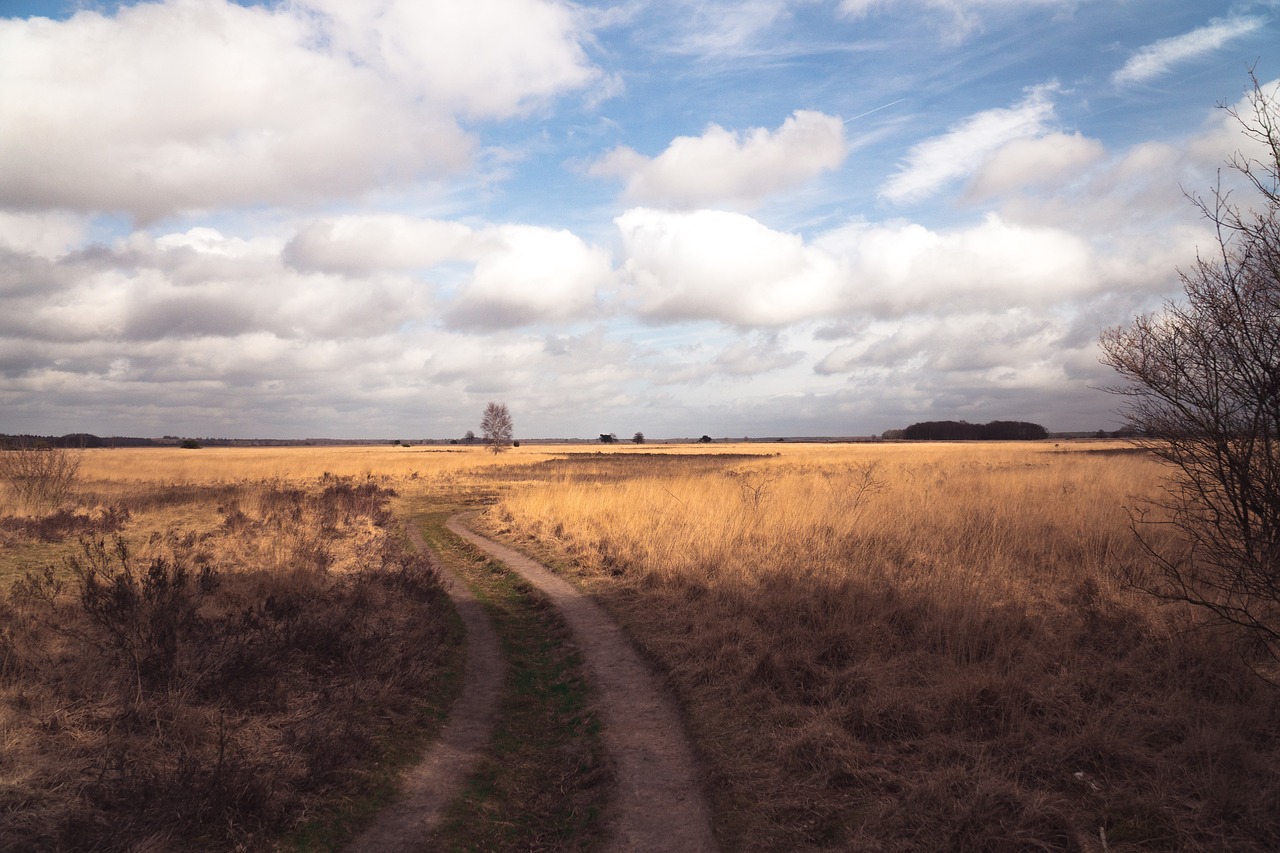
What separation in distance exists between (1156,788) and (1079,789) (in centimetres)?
44

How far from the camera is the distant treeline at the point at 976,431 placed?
144 m

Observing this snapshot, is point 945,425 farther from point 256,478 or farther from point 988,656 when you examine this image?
point 988,656

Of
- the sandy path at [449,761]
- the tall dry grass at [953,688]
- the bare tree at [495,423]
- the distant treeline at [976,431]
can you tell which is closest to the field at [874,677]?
the tall dry grass at [953,688]

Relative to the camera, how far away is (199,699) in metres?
5.73

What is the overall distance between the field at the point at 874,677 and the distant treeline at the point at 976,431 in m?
142

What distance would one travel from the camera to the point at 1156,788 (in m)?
4.21

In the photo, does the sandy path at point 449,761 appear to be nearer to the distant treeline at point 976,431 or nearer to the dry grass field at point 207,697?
the dry grass field at point 207,697

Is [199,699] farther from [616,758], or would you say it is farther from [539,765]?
[616,758]

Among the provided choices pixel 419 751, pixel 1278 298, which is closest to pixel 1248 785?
pixel 1278 298

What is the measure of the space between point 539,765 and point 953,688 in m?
3.80

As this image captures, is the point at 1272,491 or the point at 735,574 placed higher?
the point at 1272,491

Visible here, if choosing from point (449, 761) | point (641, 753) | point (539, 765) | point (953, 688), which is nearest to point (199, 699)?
point (449, 761)

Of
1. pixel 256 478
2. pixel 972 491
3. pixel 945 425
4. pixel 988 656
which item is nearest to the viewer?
pixel 988 656

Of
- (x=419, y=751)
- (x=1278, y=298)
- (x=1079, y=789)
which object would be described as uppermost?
(x=1278, y=298)
